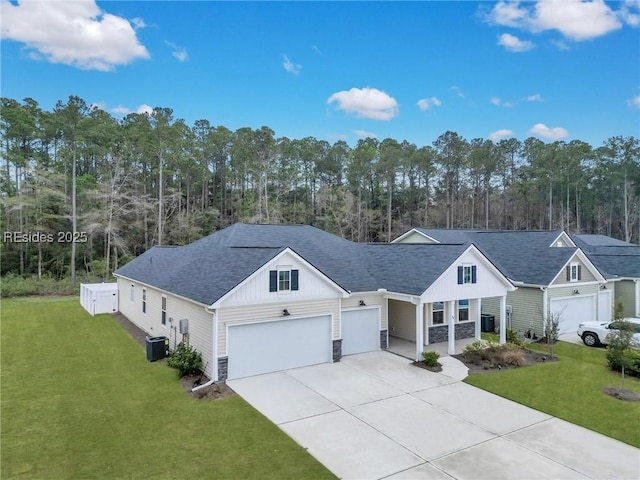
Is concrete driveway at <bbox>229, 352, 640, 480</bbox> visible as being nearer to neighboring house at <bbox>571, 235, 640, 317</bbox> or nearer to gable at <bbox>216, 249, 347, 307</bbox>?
gable at <bbox>216, 249, 347, 307</bbox>

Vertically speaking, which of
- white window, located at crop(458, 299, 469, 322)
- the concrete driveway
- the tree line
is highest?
the tree line

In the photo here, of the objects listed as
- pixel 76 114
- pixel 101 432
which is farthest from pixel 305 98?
pixel 101 432

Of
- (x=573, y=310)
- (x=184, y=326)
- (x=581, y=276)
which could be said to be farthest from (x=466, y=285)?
(x=184, y=326)

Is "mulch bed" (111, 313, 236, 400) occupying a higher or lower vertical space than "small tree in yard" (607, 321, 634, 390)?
lower

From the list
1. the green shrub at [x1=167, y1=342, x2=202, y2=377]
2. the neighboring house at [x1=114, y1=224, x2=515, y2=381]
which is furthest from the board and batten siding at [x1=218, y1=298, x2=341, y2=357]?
the green shrub at [x1=167, y1=342, x2=202, y2=377]

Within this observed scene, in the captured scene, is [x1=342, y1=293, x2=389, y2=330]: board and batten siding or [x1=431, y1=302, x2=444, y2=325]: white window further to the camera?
[x1=431, y1=302, x2=444, y2=325]: white window

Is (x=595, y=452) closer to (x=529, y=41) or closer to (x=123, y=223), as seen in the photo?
(x=529, y=41)

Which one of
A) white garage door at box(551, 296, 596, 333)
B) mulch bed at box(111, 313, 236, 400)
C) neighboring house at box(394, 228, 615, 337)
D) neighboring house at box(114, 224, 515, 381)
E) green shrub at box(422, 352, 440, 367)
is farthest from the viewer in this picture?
white garage door at box(551, 296, 596, 333)
